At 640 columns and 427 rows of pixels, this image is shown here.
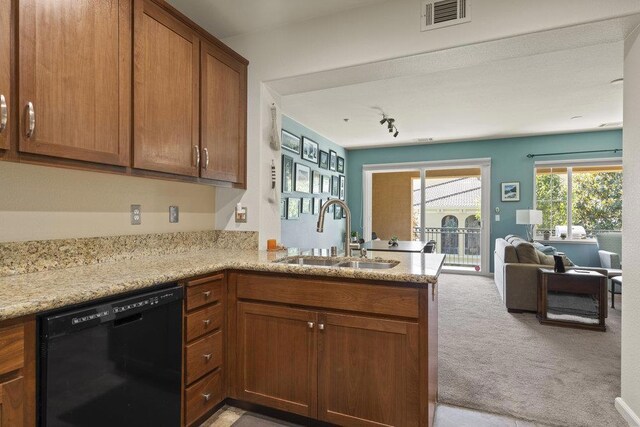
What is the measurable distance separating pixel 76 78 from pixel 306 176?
4190mm

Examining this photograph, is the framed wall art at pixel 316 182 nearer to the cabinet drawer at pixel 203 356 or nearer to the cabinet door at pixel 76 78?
the cabinet drawer at pixel 203 356

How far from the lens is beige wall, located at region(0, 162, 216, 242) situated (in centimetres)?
159

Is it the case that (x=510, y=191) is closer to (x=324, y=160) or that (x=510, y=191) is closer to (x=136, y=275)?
(x=324, y=160)

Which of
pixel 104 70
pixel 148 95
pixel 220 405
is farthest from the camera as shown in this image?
pixel 220 405

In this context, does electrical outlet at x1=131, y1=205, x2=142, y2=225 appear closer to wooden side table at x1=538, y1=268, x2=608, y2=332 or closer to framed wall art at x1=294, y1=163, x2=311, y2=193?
framed wall art at x1=294, y1=163, x2=311, y2=193

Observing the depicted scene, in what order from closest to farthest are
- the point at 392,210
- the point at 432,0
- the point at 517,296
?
the point at 432,0
the point at 517,296
the point at 392,210

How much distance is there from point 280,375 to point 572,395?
74.9 inches

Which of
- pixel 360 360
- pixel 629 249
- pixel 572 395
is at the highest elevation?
pixel 629 249

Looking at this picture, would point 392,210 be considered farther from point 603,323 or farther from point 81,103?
point 81,103

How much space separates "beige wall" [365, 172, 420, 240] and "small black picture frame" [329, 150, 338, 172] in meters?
1.75

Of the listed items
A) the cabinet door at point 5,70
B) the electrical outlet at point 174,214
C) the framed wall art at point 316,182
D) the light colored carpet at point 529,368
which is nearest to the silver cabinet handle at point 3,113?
the cabinet door at point 5,70

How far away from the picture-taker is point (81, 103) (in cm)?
156

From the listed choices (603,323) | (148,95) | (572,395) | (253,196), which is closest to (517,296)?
(603,323)

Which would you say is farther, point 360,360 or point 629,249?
point 629,249
